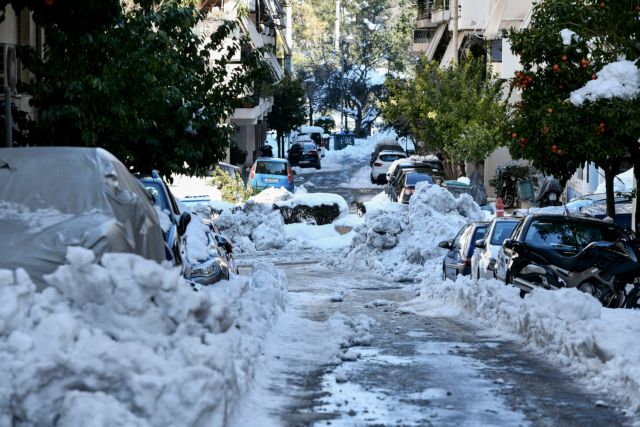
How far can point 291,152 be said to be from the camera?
2840 inches

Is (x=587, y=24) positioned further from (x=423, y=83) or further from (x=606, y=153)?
(x=423, y=83)

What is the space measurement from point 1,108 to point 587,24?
8.98m

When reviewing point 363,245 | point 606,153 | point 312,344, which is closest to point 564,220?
point 606,153

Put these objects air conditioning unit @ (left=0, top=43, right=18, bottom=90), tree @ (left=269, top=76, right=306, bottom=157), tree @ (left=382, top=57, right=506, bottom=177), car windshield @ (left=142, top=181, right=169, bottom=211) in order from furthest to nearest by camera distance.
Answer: tree @ (left=269, top=76, right=306, bottom=157) < tree @ (left=382, top=57, right=506, bottom=177) < air conditioning unit @ (left=0, top=43, right=18, bottom=90) < car windshield @ (left=142, top=181, right=169, bottom=211)

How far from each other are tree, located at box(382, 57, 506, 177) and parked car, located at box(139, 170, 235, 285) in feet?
101

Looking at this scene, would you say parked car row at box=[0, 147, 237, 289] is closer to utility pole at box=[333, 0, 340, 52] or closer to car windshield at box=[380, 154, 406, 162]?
car windshield at box=[380, 154, 406, 162]

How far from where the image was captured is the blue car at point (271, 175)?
47.9m

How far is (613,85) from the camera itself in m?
17.5

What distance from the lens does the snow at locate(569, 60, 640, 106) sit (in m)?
17.4

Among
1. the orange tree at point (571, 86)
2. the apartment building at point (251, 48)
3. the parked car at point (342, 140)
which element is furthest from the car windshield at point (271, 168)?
the parked car at point (342, 140)

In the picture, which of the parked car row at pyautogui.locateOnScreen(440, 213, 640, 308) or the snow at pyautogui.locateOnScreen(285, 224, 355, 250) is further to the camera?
the snow at pyautogui.locateOnScreen(285, 224, 355, 250)

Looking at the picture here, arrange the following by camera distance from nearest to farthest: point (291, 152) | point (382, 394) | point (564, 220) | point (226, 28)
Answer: point (382, 394)
point (564, 220)
point (226, 28)
point (291, 152)

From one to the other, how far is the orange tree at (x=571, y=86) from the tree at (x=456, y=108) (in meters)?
27.6

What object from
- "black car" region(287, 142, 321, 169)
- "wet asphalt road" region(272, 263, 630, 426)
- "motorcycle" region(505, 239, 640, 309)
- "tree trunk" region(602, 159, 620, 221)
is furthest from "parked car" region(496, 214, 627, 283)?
"black car" region(287, 142, 321, 169)
